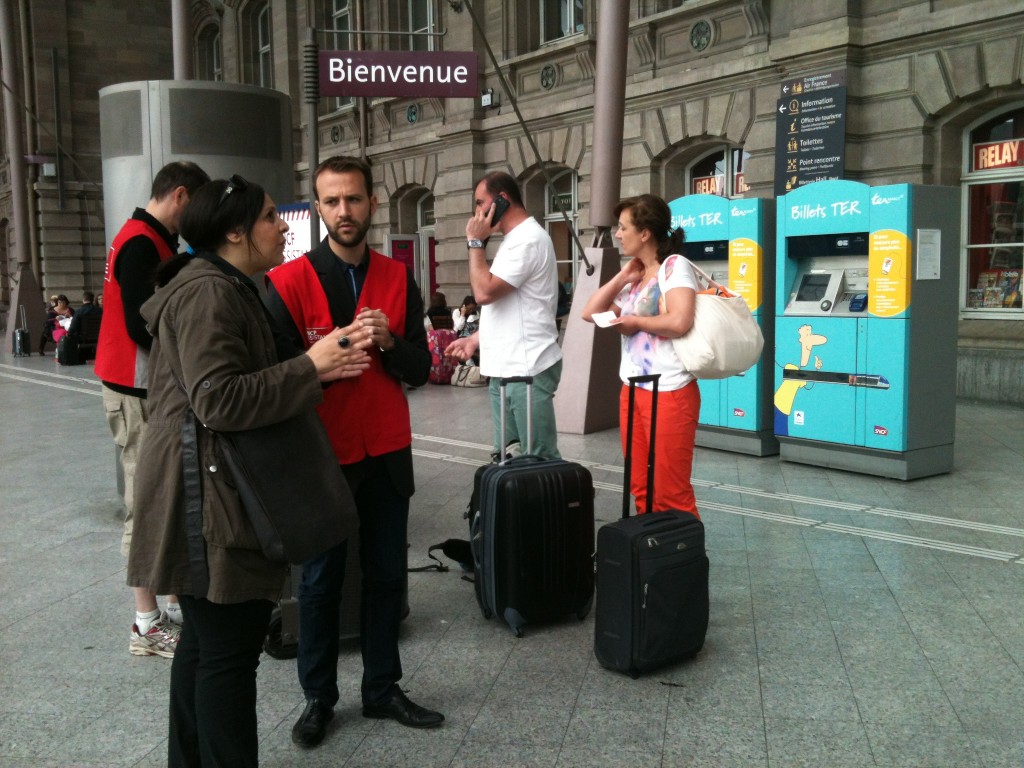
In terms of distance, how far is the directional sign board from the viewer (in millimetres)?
11523

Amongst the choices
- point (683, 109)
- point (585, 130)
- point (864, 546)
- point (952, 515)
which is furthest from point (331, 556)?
point (585, 130)

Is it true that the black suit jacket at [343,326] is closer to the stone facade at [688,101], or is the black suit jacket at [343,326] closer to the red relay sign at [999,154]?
the stone facade at [688,101]

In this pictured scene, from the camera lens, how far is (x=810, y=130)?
467 inches

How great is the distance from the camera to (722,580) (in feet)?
15.5

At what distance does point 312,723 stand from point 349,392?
1056 millimetres

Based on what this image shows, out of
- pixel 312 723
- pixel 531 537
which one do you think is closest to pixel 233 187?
pixel 312 723

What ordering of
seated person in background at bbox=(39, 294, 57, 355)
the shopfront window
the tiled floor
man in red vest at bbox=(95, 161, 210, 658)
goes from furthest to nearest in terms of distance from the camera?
seated person in background at bbox=(39, 294, 57, 355)
the shopfront window
man in red vest at bbox=(95, 161, 210, 658)
the tiled floor

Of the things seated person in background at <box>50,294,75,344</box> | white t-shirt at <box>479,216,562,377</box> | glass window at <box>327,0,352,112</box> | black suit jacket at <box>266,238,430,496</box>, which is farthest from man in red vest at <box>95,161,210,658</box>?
glass window at <box>327,0,352,112</box>

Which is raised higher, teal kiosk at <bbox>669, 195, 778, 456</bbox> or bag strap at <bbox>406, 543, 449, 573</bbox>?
teal kiosk at <bbox>669, 195, 778, 456</bbox>

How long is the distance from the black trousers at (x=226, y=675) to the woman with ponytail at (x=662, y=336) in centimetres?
213

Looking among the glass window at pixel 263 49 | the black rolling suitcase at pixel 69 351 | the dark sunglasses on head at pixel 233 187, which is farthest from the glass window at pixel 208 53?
the dark sunglasses on head at pixel 233 187

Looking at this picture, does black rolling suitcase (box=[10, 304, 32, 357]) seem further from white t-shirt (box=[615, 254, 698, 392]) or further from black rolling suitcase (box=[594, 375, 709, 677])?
black rolling suitcase (box=[594, 375, 709, 677])

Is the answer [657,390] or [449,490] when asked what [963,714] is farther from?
[449,490]

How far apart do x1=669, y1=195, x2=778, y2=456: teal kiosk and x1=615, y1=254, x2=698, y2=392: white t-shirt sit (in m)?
3.40
